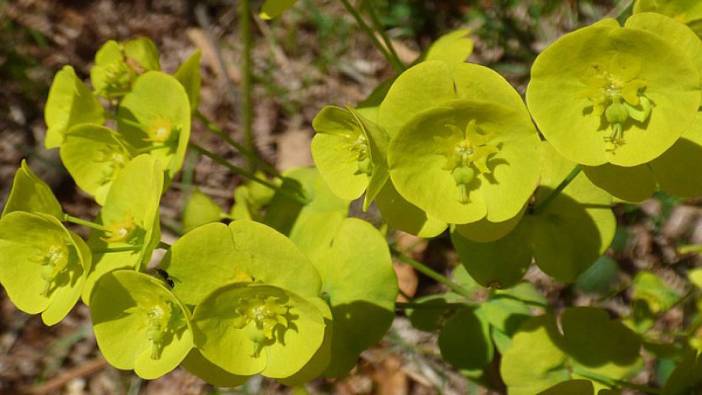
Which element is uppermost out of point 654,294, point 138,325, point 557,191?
point 557,191

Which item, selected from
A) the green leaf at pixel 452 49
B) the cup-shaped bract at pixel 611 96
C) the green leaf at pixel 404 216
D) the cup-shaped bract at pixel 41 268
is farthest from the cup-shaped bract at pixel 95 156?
the cup-shaped bract at pixel 611 96

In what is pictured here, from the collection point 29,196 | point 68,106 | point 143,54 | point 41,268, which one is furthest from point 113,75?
point 41,268

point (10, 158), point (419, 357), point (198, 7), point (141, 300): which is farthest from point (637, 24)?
point (10, 158)

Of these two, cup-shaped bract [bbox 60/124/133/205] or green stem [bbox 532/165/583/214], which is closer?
green stem [bbox 532/165/583/214]

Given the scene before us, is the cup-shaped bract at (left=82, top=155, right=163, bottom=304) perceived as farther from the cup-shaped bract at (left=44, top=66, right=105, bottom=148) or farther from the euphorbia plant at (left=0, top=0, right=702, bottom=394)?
the cup-shaped bract at (left=44, top=66, right=105, bottom=148)

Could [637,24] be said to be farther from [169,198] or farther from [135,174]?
[169,198]

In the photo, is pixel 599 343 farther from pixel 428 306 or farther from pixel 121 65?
pixel 121 65

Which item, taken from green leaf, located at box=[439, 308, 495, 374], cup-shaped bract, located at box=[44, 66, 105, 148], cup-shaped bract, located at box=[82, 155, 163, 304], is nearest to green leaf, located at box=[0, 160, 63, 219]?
cup-shaped bract, located at box=[82, 155, 163, 304]
